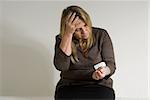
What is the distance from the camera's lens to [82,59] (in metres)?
1.31

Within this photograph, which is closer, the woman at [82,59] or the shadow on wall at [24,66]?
the woman at [82,59]

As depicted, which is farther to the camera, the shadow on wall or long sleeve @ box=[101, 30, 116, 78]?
the shadow on wall

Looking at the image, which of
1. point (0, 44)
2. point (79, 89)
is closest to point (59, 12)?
point (0, 44)

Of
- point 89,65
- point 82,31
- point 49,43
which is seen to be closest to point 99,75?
point 89,65

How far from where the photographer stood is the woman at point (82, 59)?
4.02 ft

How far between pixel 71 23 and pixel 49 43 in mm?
380

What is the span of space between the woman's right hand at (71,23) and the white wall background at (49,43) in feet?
1.06

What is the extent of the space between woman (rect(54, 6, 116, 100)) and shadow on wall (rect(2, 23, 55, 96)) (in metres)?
0.29

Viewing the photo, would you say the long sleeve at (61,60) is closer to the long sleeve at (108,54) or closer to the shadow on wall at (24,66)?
the long sleeve at (108,54)

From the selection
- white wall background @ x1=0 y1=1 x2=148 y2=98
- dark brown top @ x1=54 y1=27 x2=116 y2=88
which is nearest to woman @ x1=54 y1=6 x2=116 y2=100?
dark brown top @ x1=54 y1=27 x2=116 y2=88

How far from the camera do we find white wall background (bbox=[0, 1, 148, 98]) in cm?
155

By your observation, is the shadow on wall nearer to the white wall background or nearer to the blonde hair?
the white wall background

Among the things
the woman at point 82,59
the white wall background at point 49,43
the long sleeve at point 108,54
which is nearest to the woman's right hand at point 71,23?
the woman at point 82,59

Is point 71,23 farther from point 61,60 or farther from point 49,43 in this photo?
point 49,43
